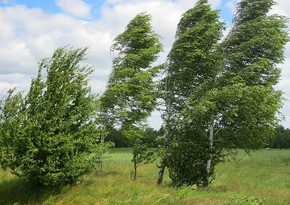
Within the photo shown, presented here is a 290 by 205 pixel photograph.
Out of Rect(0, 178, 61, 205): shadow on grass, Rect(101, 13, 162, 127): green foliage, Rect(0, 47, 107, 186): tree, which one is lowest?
Rect(0, 178, 61, 205): shadow on grass

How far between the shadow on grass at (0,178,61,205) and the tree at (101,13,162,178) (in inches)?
445

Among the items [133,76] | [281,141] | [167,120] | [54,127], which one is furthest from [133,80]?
[281,141]

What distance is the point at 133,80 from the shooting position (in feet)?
86.7

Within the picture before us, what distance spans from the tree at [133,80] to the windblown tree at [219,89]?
357 cm

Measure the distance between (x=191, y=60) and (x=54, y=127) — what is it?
11.7m

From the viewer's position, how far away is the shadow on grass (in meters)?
13.7

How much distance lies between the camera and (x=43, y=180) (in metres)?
13.4

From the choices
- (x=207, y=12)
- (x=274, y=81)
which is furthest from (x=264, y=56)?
(x=207, y=12)

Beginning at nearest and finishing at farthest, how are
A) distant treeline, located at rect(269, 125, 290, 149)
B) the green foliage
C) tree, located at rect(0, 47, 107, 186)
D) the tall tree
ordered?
tree, located at rect(0, 47, 107, 186), the tall tree, the green foliage, distant treeline, located at rect(269, 125, 290, 149)

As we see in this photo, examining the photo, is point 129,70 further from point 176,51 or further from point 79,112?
point 79,112

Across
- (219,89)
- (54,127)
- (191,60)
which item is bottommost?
(54,127)

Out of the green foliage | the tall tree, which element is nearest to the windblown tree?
the tall tree

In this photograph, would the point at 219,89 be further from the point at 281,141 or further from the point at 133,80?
the point at 281,141

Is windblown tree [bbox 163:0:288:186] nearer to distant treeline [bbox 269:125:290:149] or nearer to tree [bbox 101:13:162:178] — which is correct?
tree [bbox 101:13:162:178]
